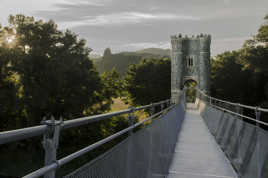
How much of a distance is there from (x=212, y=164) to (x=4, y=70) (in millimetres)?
23094

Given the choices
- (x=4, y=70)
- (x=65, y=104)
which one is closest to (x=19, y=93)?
(x=4, y=70)

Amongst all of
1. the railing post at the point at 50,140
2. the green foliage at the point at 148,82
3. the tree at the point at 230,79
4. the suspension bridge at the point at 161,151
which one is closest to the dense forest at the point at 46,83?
the tree at the point at 230,79

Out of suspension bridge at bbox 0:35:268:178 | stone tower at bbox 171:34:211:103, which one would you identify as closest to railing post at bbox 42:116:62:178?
suspension bridge at bbox 0:35:268:178

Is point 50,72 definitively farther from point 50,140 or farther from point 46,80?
point 50,140

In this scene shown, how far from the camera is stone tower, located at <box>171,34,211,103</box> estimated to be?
54.1 m

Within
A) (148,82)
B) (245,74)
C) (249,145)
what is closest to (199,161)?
(249,145)

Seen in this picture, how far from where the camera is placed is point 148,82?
54.2m

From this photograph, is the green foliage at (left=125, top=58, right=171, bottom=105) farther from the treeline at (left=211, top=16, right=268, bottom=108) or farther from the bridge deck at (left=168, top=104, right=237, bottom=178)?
the bridge deck at (left=168, top=104, right=237, bottom=178)

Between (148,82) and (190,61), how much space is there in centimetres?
965

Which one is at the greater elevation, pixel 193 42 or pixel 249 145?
pixel 193 42

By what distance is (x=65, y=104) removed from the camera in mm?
28031

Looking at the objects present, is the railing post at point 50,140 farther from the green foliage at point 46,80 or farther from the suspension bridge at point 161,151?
the green foliage at point 46,80

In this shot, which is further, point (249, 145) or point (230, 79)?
point (230, 79)

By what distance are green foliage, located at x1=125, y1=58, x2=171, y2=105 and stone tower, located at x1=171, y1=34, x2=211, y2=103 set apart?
299 cm
